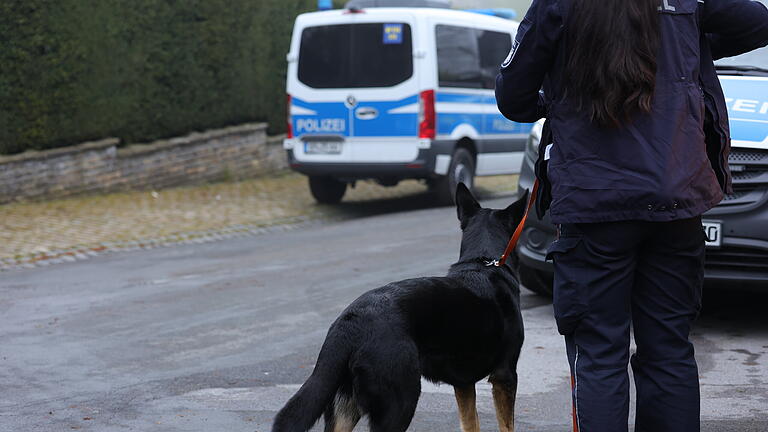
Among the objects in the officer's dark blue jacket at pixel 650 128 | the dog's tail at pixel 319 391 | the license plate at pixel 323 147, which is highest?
the officer's dark blue jacket at pixel 650 128

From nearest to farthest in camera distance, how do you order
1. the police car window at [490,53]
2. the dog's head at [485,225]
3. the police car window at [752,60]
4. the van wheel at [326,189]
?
the dog's head at [485,225] < the police car window at [752,60] < the police car window at [490,53] < the van wheel at [326,189]

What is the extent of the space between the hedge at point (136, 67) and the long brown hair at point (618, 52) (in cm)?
1079

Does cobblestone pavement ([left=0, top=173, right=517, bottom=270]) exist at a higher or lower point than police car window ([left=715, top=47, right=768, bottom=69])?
lower

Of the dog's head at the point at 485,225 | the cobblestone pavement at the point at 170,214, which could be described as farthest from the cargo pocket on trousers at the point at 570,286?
the cobblestone pavement at the point at 170,214

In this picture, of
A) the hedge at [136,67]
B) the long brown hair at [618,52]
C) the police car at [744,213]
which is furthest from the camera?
the hedge at [136,67]

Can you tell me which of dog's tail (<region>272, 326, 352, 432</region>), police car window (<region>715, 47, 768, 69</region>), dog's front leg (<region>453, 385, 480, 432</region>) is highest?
police car window (<region>715, 47, 768, 69</region>)

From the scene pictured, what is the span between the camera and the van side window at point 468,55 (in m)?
13.2

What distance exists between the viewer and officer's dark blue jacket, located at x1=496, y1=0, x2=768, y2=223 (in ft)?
9.98

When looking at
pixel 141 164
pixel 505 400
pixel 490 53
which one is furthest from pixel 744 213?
pixel 141 164

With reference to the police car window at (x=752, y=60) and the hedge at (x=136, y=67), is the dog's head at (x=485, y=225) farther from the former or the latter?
the hedge at (x=136, y=67)

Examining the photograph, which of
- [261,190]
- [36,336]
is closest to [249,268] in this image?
[36,336]

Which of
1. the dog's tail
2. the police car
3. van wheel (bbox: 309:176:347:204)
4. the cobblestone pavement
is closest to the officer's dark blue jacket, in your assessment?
the dog's tail

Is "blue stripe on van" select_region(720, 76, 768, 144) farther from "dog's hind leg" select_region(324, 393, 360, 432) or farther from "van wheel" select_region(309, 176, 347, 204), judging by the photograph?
"van wheel" select_region(309, 176, 347, 204)

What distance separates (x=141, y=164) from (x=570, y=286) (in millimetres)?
12243
